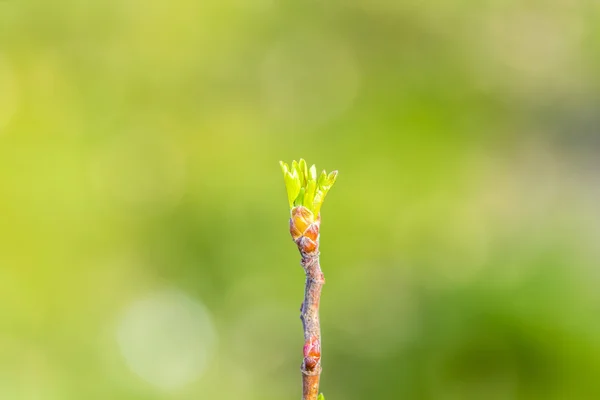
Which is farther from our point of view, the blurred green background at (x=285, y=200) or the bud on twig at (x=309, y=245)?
the blurred green background at (x=285, y=200)

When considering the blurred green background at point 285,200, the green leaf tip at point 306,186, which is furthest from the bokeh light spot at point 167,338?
the green leaf tip at point 306,186

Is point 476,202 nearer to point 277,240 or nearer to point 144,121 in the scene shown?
point 277,240

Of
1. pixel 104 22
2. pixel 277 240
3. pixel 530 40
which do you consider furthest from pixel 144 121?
pixel 530 40

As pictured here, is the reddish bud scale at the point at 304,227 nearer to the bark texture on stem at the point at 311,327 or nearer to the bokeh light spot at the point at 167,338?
the bark texture on stem at the point at 311,327

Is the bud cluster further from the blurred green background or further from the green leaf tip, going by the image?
the blurred green background

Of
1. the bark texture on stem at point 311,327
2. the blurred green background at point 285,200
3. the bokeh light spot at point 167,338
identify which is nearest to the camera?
the bark texture on stem at point 311,327

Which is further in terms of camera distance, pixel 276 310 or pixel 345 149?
pixel 345 149

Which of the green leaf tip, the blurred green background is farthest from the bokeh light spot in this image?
the green leaf tip
